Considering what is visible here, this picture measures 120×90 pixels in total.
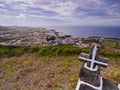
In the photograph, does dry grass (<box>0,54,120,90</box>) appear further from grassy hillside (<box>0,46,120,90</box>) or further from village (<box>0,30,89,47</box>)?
village (<box>0,30,89,47</box>)

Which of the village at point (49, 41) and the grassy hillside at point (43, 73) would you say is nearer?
the grassy hillside at point (43, 73)

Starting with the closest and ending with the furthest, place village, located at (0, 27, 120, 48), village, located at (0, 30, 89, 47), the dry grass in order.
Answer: the dry grass, village, located at (0, 27, 120, 48), village, located at (0, 30, 89, 47)

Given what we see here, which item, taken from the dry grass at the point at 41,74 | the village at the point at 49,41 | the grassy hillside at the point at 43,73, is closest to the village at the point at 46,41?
the village at the point at 49,41

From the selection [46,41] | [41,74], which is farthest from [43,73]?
[46,41]

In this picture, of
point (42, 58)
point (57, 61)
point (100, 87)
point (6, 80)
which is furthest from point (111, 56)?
point (100, 87)

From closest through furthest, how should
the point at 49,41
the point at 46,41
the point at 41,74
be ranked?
the point at 41,74, the point at 49,41, the point at 46,41

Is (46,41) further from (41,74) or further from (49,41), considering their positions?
(41,74)

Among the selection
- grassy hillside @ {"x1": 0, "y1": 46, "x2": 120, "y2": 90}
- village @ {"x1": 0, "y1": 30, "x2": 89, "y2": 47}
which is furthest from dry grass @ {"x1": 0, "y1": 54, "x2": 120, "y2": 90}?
village @ {"x1": 0, "y1": 30, "x2": 89, "y2": 47}

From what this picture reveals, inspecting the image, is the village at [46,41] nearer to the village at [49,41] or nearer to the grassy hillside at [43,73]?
the village at [49,41]
